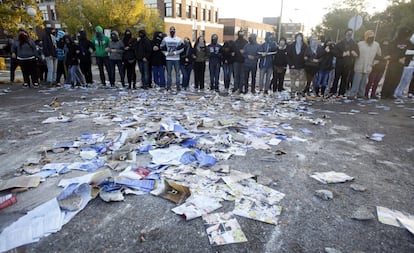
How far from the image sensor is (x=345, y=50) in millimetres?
7977

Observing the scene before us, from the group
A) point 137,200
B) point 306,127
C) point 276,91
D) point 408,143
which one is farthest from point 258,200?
point 276,91

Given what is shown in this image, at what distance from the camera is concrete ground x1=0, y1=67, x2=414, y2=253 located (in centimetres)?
204

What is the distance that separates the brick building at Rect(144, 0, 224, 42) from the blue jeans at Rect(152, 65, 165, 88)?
2525 cm

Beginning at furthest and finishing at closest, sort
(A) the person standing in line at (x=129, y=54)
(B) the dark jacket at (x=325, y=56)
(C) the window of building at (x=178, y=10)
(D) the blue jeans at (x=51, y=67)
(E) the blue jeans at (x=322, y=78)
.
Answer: (C) the window of building at (x=178, y=10)
(D) the blue jeans at (x=51, y=67)
(A) the person standing in line at (x=129, y=54)
(E) the blue jeans at (x=322, y=78)
(B) the dark jacket at (x=325, y=56)

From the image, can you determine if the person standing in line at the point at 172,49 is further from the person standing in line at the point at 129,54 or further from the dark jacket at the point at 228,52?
the dark jacket at the point at 228,52

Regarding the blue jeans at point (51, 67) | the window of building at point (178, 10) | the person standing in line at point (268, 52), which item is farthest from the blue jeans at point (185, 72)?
the window of building at point (178, 10)

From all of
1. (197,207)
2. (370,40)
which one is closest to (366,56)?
(370,40)

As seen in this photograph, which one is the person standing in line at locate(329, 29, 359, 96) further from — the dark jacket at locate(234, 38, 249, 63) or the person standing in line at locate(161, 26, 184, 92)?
the person standing in line at locate(161, 26, 184, 92)

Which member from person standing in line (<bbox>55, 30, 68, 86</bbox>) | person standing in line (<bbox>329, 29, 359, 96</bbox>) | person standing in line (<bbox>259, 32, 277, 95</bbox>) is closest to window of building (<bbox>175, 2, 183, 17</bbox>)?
person standing in line (<bbox>55, 30, 68, 86</bbox>)

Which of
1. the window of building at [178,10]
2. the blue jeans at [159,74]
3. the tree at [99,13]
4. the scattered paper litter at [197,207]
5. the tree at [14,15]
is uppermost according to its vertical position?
the window of building at [178,10]

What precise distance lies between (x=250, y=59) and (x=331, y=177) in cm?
592

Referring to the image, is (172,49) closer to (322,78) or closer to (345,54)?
(322,78)

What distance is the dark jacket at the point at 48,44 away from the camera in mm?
8941

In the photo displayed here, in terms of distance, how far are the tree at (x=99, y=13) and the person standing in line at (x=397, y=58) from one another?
2111 centimetres
